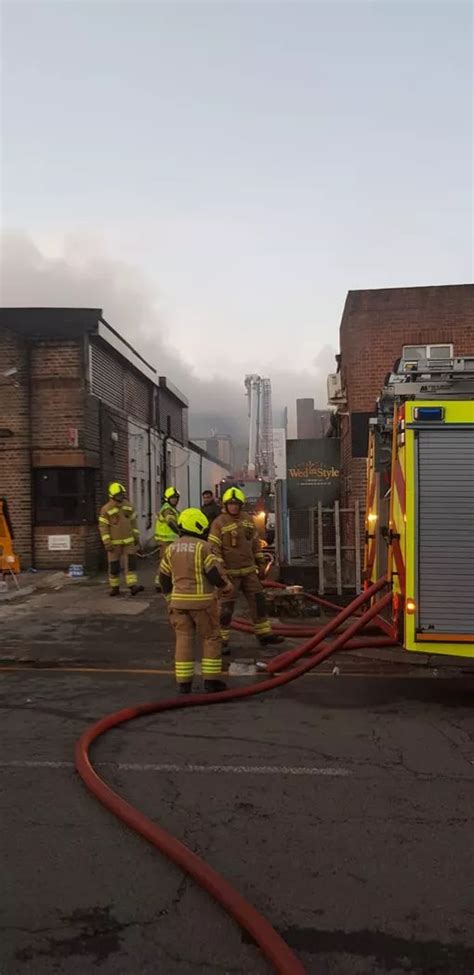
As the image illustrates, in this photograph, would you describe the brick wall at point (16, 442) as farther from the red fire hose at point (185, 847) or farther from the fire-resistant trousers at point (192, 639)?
the red fire hose at point (185, 847)

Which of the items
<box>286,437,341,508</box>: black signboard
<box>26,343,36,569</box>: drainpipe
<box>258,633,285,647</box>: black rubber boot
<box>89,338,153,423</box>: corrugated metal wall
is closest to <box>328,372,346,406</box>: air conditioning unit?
<box>286,437,341,508</box>: black signboard

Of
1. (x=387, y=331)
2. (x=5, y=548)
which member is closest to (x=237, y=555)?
(x=5, y=548)

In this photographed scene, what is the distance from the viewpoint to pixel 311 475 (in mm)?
16281

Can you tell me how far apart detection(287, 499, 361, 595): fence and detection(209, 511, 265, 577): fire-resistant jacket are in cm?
306

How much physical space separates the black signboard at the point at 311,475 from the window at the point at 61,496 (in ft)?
14.7

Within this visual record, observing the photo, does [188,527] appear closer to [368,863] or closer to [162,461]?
[368,863]

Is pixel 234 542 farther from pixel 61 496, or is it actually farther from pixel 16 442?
pixel 16 442

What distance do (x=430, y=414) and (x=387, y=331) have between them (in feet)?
30.2

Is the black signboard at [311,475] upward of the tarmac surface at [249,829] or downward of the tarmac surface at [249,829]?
upward

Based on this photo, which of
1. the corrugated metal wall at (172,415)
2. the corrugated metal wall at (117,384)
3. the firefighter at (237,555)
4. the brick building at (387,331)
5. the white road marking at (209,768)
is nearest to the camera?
the white road marking at (209,768)

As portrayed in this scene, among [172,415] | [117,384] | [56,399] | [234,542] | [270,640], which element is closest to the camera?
[234,542]

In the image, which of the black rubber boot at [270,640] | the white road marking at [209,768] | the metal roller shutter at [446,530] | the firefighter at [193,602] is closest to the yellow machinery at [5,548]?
the black rubber boot at [270,640]

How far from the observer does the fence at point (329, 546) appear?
34.7ft

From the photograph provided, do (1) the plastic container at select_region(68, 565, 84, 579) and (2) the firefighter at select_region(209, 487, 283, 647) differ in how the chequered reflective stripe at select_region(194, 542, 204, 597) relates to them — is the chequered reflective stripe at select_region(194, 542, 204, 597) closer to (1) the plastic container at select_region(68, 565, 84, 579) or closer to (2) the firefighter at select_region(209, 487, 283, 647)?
(2) the firefighter at select_region(209, 487, 283, 647)
